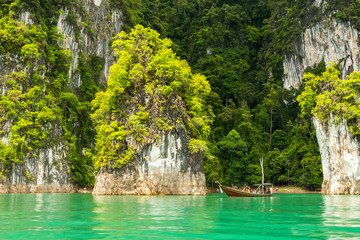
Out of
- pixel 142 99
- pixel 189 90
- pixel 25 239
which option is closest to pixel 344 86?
pixel 189 90

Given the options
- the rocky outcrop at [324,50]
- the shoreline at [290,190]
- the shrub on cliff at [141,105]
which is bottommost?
the shoreline at [290,190]

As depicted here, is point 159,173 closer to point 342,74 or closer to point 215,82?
point 215,82

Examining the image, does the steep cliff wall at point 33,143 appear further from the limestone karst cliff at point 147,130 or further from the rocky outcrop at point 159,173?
the rocky outcrop at point 159,173

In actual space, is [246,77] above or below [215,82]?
above

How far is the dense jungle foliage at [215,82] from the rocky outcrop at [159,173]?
317 centimetres

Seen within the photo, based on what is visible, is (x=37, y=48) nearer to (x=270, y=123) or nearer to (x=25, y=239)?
(x=270, y=123)

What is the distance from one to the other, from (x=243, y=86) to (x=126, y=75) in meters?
45.2

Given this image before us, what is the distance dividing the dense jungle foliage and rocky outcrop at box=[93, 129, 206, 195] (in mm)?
3171

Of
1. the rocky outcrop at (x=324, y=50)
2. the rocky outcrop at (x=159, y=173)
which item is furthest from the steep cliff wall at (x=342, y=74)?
the rocky outcrop at (x=159, y=173)

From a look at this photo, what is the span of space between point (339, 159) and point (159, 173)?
886 inches

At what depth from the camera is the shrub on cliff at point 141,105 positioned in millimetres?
38969

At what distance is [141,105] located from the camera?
40312mm

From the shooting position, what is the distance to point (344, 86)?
48.1 m

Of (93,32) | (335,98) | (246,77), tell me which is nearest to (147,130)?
(335,98)
